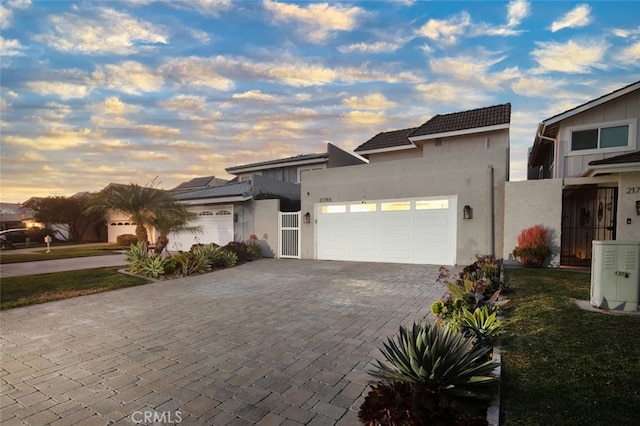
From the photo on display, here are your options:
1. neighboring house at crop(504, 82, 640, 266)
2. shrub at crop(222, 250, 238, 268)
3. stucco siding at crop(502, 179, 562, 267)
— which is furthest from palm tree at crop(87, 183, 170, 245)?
neighboring house at crop(504, 82, 640, 266)

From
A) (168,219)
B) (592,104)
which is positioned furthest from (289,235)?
(592,104)

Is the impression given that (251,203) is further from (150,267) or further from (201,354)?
(201,354)

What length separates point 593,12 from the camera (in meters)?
7.83

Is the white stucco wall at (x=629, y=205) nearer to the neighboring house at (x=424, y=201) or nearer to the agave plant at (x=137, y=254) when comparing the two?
the neighboring house at (x=424, y=201)

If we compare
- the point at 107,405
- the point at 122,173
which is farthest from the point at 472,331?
the point at 122,173

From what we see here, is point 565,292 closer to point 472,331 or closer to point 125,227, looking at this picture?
point 472,331

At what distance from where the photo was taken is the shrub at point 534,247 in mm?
9516

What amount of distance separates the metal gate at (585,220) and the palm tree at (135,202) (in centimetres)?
1612

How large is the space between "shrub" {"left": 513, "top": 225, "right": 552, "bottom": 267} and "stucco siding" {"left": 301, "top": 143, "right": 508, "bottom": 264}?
2.67 ft

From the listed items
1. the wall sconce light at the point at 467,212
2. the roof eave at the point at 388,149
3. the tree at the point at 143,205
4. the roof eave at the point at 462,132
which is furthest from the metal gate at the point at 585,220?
the tree at the point at 143,205

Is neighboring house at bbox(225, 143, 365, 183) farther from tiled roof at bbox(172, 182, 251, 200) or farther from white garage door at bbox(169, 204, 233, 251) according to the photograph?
white garage door at bbox(169, 204, 233, 251)

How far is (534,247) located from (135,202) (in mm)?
15390

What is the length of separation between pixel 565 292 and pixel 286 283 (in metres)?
6.57

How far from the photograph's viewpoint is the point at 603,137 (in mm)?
10453
